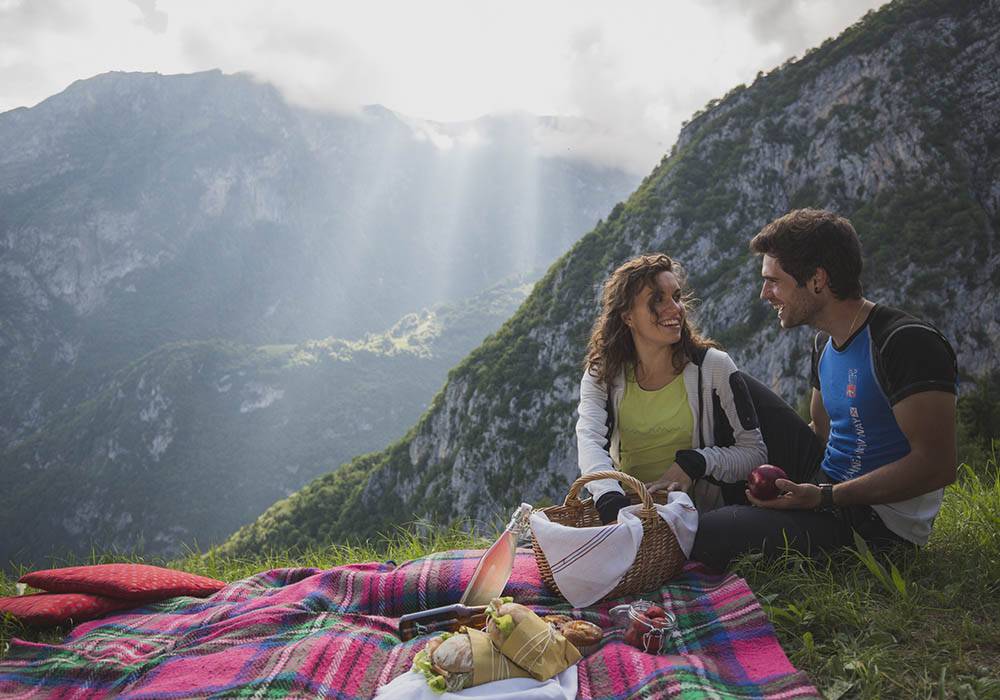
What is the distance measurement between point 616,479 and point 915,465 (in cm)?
142

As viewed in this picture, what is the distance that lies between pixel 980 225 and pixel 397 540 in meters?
46.4

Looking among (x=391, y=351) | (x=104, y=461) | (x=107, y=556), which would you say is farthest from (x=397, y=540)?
(x=391, y=351)

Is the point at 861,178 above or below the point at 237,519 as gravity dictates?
above

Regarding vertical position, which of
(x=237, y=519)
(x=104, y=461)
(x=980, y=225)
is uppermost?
(x=980, y=225)

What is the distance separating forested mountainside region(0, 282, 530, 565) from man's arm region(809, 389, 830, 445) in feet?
406

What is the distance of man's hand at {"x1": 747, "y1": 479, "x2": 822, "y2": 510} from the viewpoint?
3020mm

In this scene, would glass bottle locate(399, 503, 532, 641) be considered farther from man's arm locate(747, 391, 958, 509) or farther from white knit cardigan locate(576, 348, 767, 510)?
man's arm locate(747, 391, 958, 509)

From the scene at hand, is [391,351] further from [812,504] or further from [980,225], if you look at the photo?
[812,504]

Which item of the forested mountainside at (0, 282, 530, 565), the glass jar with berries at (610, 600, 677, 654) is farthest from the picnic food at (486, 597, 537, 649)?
the forested mountainside at (0, 282, 530, 565)

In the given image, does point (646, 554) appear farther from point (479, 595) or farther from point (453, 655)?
point (453, 655)

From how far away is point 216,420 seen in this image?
506 feet

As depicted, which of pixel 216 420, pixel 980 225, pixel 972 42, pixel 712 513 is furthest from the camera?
pixel 216 420

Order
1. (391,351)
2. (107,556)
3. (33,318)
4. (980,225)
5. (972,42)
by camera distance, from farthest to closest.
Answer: (391,351), (33,318), (972,42), (980,225), (107,556)

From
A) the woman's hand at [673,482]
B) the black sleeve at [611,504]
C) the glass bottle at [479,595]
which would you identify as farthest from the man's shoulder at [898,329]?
the glass bottle at [479,595]
